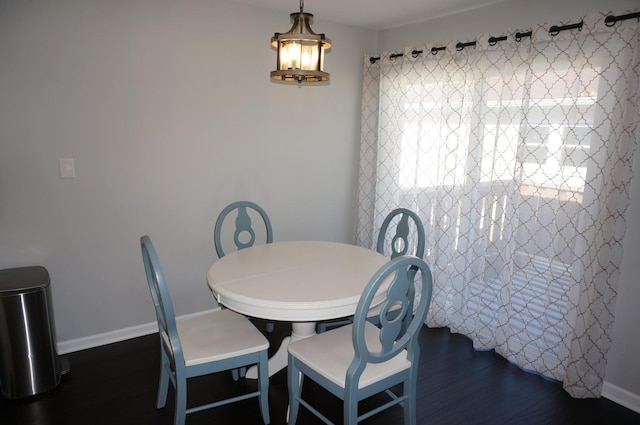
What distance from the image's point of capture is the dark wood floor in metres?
2.23

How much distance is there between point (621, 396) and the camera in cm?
241

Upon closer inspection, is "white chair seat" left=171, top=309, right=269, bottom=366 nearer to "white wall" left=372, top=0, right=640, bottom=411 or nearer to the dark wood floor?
the dark wood floor

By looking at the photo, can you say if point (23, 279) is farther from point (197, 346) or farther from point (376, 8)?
point (376, 8)

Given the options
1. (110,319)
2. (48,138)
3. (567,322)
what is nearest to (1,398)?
(110,319)

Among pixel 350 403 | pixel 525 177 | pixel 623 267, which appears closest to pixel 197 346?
pixel 350 403

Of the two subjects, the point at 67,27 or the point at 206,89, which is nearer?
the point at 67,27

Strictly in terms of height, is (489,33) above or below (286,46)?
above

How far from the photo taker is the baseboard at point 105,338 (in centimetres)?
281

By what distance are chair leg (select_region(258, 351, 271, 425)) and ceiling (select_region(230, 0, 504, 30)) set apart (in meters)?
2.32

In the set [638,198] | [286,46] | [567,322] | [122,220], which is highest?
[286,46]

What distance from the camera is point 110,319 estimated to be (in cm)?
295

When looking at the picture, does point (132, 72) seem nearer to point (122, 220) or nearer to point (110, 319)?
point (122, 220)

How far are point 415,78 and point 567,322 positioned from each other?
2005 millimetres

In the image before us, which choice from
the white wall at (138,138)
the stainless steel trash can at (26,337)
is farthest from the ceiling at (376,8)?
the stainless steel trash can at (26,337)
